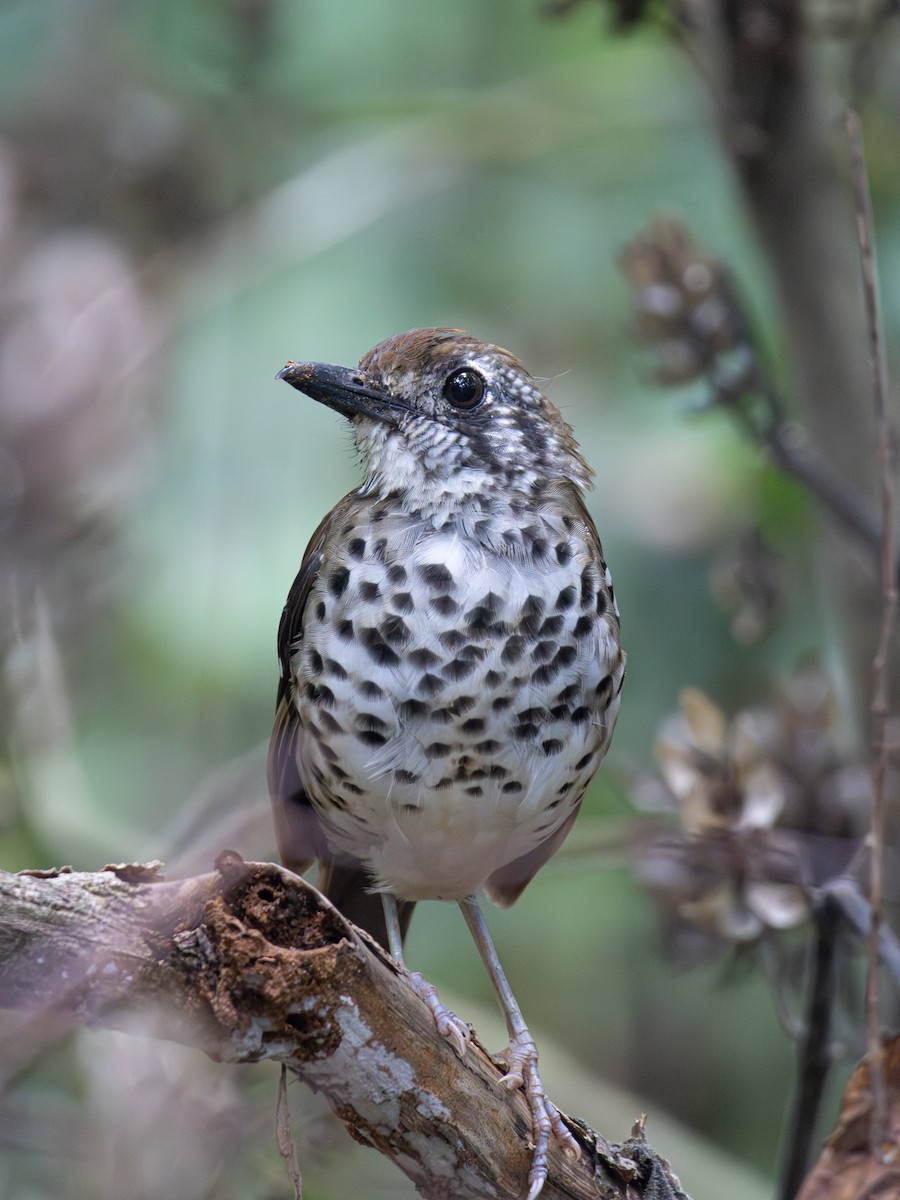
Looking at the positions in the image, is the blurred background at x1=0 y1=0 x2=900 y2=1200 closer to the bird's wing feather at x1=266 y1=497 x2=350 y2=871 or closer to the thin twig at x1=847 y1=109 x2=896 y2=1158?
the bird's wing feather at x1=266 y1=497 x2=350 y2=871

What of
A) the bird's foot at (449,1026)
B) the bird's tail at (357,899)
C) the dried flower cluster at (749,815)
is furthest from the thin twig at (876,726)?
the bird's tail at (357,899)

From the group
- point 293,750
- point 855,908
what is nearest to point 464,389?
point 293,750

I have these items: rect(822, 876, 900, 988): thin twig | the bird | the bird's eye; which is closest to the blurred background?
rect(822, 876, 900, 988): thin twig

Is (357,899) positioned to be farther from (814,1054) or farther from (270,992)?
(270,992)

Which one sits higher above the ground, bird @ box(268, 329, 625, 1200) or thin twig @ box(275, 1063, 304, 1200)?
bird @ box(268, 329, 625, 1200)

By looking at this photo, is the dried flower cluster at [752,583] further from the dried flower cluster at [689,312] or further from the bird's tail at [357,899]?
the bird's tail at [357,899]
